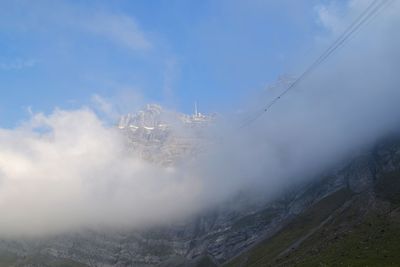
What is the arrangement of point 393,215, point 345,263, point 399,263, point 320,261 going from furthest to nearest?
point 393,215 → point 320,261 → point 345,263 → point 399,263

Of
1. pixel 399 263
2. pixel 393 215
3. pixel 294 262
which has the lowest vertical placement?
pixel 399 263

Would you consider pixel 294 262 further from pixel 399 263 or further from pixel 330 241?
pixel 399 263

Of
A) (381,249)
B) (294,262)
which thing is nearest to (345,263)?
(381,249)

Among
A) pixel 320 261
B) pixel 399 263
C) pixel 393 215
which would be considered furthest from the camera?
pixel 393 215

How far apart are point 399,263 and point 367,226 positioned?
69.2 m

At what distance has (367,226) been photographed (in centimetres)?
18888

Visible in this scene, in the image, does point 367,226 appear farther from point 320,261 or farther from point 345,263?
point 345,263

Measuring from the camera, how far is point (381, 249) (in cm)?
14450

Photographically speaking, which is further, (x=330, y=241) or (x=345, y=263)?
(x=330, y=241)

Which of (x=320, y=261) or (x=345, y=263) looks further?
(x=320, y=261)

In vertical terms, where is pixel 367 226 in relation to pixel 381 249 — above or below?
above

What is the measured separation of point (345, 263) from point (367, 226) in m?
54.4

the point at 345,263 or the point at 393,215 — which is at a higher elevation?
the point at 393,215

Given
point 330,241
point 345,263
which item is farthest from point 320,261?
point 330,241
